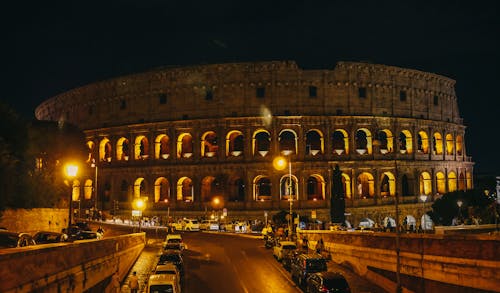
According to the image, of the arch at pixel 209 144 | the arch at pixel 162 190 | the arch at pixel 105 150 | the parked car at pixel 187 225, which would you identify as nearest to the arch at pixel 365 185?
the arch at pixel 209 144

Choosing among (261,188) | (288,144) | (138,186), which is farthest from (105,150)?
(288,144)

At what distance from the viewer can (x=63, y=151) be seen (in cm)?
5281

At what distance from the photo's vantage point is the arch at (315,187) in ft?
181

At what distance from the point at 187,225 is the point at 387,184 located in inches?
1065

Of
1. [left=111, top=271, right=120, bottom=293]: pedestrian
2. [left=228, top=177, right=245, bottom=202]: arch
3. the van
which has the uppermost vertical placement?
[left=228, top=177, right=245, bottom=202]: arch

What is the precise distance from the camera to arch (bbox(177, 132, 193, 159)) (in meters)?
56.4

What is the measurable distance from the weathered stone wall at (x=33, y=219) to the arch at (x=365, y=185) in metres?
31.9

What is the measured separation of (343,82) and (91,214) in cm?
3304

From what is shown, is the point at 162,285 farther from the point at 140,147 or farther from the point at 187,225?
the point at 140,147

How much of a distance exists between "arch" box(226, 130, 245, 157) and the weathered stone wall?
795 inches

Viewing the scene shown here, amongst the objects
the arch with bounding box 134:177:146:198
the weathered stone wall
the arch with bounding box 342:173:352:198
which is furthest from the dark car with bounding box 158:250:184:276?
the arch with bounding box 134:177:146:198

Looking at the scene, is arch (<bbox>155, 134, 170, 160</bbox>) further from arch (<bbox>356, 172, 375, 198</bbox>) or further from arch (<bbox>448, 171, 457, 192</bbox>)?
arch (<bbox>448, 171, 457, 192</bbox>)

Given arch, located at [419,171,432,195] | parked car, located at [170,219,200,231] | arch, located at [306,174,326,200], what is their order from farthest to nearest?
1. arch, located at [419,171,432,195]
2. arch, located at [306,174,326,200]
3. parked car, located at [170,219,200,231]

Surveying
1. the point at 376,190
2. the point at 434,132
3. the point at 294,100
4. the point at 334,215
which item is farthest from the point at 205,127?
the point at 434,132
